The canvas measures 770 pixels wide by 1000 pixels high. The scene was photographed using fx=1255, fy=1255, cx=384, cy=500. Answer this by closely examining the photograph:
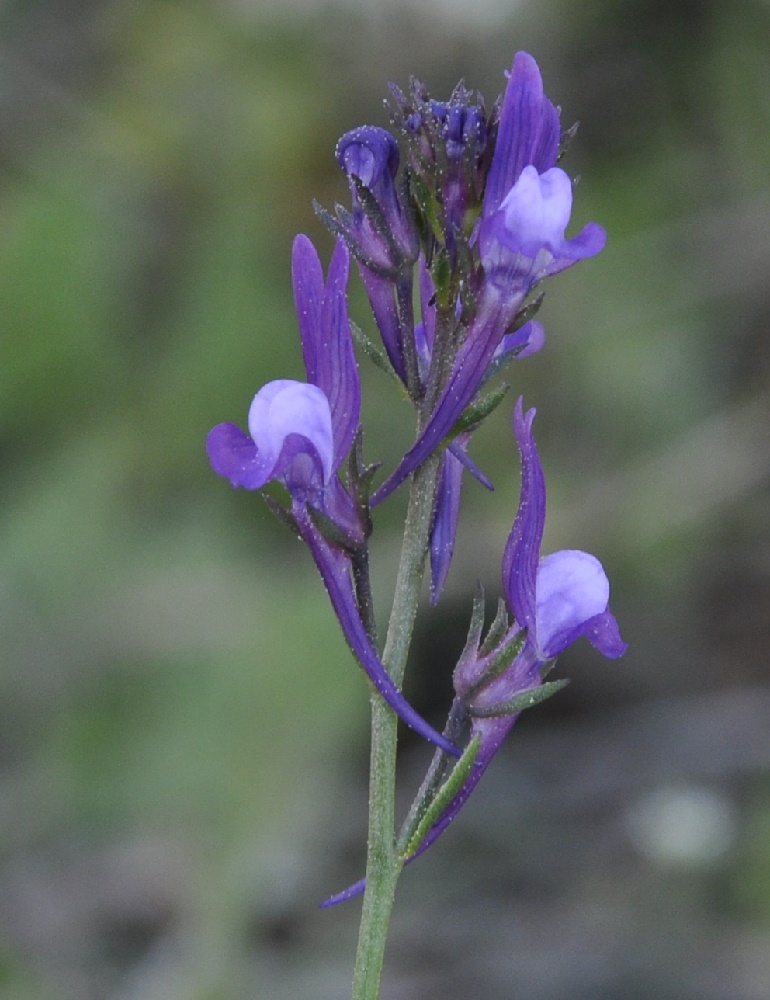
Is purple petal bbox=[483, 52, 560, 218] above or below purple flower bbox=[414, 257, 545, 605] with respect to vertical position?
above

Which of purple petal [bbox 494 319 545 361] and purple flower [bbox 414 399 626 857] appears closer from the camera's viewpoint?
purple flower [bbox 414 399 626 857]

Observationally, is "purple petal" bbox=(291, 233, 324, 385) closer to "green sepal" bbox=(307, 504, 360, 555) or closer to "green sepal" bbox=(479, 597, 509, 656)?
"green sepal" bbox=(307, 504, 360, 555)

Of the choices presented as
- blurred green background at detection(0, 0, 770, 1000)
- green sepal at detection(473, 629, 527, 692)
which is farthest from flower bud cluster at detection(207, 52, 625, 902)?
blurred green background at detection(0, 0, 770, 1000)

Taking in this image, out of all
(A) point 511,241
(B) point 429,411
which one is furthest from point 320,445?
(A) point 511,241

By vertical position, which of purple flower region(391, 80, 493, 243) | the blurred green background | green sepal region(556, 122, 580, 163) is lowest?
the blurred green background

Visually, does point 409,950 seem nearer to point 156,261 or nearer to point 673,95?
point 156,261

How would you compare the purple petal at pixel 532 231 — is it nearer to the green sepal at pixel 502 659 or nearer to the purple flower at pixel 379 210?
the purple flower at pixel 379 210
